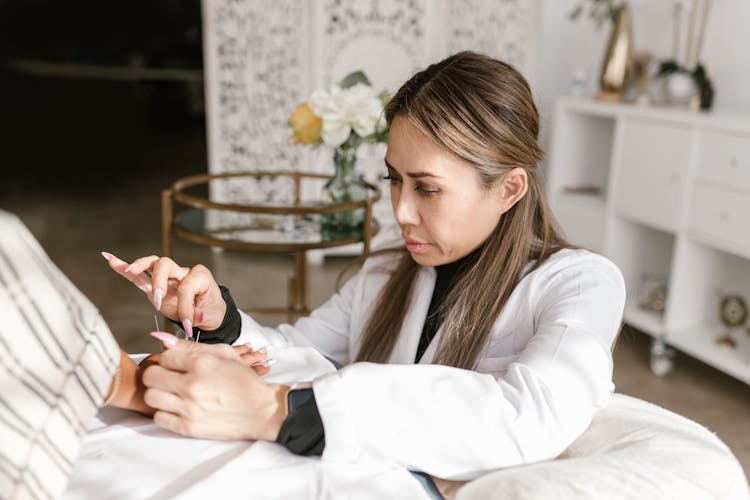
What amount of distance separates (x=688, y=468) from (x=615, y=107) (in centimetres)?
237

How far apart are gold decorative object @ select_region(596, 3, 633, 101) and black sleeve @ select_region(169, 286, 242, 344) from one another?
246 cm

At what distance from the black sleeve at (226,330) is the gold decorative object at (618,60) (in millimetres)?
2465

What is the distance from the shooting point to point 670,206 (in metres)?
2.70

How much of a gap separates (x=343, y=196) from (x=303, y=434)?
1506mm

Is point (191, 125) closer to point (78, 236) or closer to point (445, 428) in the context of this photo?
point (78, 236)

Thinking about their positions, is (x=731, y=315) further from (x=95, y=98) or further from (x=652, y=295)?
(x=95, y=98)

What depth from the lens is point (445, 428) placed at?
2.68 feet

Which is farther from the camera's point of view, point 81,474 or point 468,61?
point 468,61

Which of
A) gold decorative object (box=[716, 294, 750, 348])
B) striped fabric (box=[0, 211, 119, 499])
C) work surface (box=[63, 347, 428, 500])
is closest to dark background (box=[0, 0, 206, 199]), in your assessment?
gold decorative object (box=[716, 294, 750, 348])

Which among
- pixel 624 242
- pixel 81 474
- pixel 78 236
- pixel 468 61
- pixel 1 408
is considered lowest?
pixel 78 236

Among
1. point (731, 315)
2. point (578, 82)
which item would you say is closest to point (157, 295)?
point (731, 315)

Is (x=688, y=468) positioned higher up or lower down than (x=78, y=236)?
higher up

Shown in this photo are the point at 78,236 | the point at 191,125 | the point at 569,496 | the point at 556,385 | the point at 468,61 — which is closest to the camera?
the point at 569,496

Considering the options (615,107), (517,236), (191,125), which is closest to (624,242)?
(615,107)
